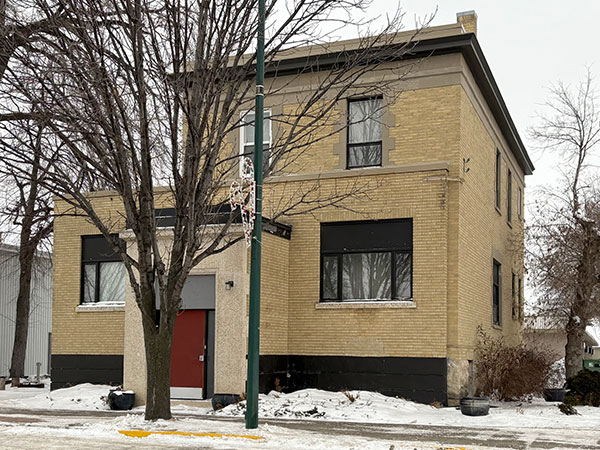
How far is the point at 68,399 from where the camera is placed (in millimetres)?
22094

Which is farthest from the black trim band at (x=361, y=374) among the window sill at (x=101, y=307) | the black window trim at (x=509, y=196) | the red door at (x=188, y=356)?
the black window trim at (x=509, y=196)

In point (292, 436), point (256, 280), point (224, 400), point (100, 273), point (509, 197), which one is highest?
point (509, 197)

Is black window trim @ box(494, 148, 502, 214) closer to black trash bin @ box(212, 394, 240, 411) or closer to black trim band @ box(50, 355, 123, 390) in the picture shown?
black trash bin @ box(212, 394, 240, 411)

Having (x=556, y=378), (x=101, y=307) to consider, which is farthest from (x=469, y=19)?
(x=101, y=307)

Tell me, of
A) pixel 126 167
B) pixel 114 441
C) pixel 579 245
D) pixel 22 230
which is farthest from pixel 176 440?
pixel 22 230

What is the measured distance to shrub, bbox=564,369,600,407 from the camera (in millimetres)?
20789

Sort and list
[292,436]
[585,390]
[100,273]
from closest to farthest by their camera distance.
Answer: [292,436]
[585,390]
[100,273]

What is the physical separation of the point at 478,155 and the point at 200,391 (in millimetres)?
10556

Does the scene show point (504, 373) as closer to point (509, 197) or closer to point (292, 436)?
point (509, 197)

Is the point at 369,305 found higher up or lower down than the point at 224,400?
higher up

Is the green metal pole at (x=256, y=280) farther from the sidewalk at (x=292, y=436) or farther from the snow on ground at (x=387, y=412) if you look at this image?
the snow on ground at (x=387, y=412)

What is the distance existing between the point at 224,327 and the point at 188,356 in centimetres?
165

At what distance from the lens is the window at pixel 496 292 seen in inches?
1056

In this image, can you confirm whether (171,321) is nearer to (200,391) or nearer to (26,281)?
(200,391)
